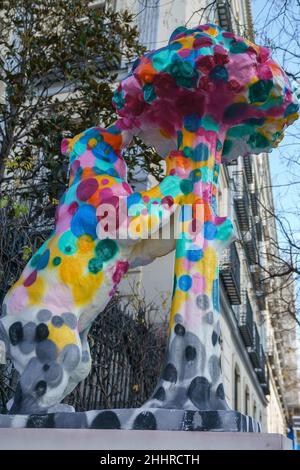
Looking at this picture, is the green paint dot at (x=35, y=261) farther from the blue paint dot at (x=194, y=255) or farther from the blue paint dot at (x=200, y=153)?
the blue paint dot at (x=200, y=153)

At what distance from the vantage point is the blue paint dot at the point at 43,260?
8.99ft

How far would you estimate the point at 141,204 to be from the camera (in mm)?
2742

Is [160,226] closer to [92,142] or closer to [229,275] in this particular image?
[92,142]

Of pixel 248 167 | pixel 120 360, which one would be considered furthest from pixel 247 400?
pixel 120 360

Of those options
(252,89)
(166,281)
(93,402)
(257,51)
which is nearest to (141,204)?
(252,89)

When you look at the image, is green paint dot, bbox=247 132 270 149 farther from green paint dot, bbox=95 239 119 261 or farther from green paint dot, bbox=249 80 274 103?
green paint dot, bbox=95 239 119 261

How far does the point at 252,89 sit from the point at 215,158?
42cm

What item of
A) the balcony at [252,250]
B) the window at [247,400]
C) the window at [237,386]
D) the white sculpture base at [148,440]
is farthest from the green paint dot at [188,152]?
the window at [247,400]

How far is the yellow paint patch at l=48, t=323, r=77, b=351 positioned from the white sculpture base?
25.1 inches

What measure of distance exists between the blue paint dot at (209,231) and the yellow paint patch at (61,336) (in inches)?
33.1

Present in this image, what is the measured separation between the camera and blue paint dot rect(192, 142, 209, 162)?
292 cm

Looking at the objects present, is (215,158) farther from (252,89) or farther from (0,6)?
(0,6)
